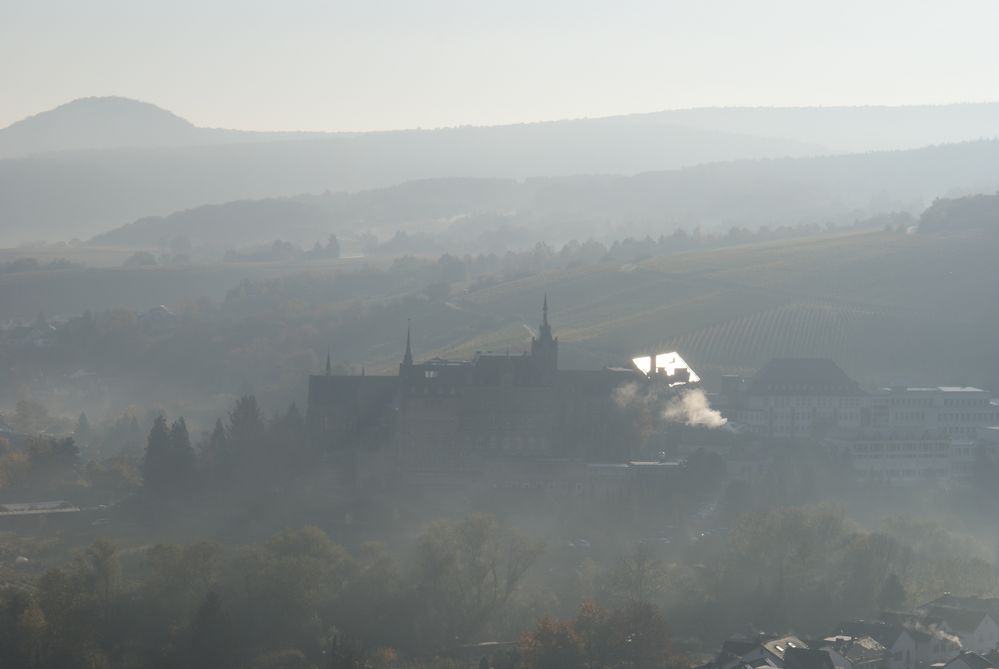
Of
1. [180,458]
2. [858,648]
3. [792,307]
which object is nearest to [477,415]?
[180,458]

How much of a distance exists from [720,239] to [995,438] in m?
75.3

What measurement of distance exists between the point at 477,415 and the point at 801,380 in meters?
20.5

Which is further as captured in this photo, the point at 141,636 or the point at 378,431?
the point at 378,431

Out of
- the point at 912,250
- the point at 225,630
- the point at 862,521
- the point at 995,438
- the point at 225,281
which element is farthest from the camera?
the point at 225,281

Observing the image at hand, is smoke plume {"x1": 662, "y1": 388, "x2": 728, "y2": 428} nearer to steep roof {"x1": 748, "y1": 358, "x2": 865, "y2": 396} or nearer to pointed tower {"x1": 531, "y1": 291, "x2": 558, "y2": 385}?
steep roof {"x1": 748, "y1": 358, "x2": 865, "y2": 396}

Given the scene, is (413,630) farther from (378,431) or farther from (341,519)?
(378,431)

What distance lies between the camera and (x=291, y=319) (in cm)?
14050

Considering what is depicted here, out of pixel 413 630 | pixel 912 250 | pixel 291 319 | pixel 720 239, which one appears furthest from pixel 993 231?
pixel 413 630

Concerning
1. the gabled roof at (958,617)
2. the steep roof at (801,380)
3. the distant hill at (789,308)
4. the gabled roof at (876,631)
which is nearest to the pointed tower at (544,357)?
the steep roof at (801,380)

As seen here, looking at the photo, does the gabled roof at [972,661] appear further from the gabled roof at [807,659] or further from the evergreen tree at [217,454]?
the evergreen tree at [217,454]

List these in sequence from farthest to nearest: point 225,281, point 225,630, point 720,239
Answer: point 225,281 → point 720,239 → point 225,630

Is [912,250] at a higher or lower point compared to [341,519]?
higher

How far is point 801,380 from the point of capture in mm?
95000

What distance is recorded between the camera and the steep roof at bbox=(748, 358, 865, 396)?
9438 centimetres
